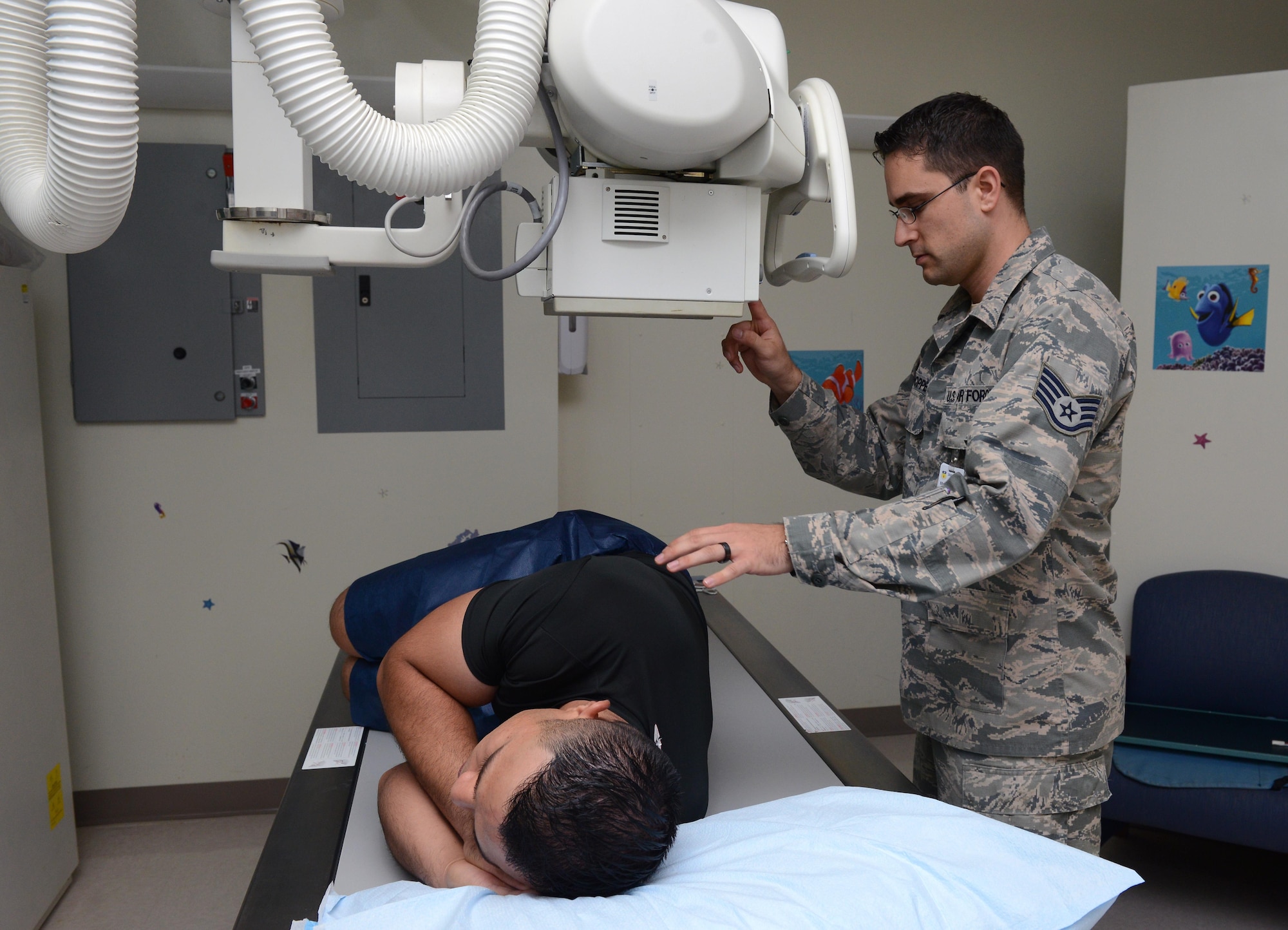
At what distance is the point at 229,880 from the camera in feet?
7.82

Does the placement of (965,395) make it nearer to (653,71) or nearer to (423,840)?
(653,71)

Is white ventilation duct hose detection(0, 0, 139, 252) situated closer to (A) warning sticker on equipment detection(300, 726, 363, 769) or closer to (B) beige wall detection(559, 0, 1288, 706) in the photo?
(A) warning sticker on equipment detection(300, 726, 363, 769)

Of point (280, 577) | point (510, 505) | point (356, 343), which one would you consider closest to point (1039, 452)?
point (510, 505)

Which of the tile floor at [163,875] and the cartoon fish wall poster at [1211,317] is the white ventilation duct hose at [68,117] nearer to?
the tile floor at [163,875]

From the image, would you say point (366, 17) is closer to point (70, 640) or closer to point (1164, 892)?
point (70, 640)

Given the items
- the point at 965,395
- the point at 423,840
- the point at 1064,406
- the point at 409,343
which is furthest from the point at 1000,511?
the point at 409,343

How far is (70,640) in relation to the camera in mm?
Result: 2518

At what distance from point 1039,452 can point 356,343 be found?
193 cm

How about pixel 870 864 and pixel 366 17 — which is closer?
pixel 870 864

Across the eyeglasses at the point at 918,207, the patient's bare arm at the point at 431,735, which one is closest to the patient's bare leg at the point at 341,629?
the patient's bare arm at the point at 431,735

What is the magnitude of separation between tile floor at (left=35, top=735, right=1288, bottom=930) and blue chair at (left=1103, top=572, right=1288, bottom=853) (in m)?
0.24

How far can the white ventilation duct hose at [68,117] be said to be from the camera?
0.79 meters

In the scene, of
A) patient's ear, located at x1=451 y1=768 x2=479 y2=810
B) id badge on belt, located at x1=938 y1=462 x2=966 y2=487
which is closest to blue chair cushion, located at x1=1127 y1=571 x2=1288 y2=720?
id badge on belt, located at x1=938 y1=462 x2=966 y2=487

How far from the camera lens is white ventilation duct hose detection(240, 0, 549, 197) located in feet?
2.60
